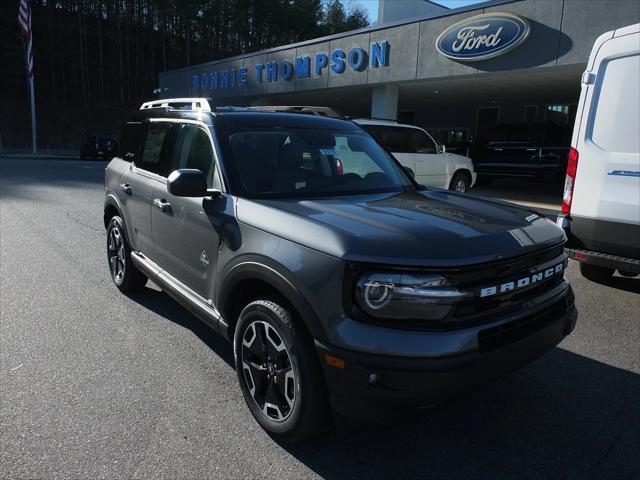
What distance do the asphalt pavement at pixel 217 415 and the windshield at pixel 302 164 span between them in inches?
54.9

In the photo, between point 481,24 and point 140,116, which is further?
point 481,24

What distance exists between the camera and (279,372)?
8.89ft

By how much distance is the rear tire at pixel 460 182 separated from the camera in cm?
1230

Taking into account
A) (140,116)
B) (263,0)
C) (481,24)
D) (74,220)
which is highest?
(263,0)

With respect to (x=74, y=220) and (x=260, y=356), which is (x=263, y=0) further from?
(x=260, y=356)

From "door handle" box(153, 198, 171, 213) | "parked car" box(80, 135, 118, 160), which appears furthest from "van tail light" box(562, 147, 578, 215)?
"parked car" box(80, 135, 118, 160)

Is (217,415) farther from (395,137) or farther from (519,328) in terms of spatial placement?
(395,137)

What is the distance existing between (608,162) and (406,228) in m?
3.14

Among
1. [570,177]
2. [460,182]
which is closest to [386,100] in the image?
[460,182]

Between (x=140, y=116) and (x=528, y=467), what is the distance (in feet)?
14.8

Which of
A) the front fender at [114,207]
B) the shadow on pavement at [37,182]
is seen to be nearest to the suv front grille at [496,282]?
the front fender at [114,207]

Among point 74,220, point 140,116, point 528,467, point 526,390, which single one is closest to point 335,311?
point 528,467

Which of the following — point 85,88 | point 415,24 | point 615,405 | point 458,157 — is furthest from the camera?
point 85,88

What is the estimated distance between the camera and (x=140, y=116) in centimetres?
504
